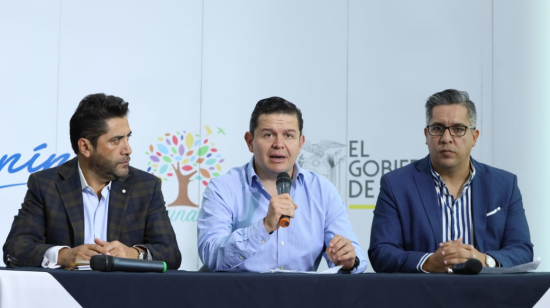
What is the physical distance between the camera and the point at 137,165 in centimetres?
446

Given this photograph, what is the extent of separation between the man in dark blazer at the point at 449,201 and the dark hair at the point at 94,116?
1103 millimetres

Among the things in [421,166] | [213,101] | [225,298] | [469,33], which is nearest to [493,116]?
[469,33]

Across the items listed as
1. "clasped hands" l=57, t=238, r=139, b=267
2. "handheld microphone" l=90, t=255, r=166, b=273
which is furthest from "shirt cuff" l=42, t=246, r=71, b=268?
"handheld microphone" l=90, t=255, r=166, b=273

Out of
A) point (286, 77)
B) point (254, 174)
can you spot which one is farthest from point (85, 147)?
point (286, 77)

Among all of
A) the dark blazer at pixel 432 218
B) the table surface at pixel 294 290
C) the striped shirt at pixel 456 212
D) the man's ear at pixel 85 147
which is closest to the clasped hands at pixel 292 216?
the dark blazer at pixel 432 218

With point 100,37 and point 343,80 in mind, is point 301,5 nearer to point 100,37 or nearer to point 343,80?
point 343,80

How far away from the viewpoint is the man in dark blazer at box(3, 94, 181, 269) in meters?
2.47

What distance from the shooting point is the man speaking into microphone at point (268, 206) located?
2.47 meters

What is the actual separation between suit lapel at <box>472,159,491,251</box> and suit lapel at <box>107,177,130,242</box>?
1317 millimetres

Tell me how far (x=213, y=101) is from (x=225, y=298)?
2.96 m

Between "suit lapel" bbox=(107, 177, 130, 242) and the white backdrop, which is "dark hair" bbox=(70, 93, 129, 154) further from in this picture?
the white backdrop

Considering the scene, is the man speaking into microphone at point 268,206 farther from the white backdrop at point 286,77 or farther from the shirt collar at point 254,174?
the white backdrop at point 286,77

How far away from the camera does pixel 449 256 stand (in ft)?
7.20

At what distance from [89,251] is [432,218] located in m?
1.24
